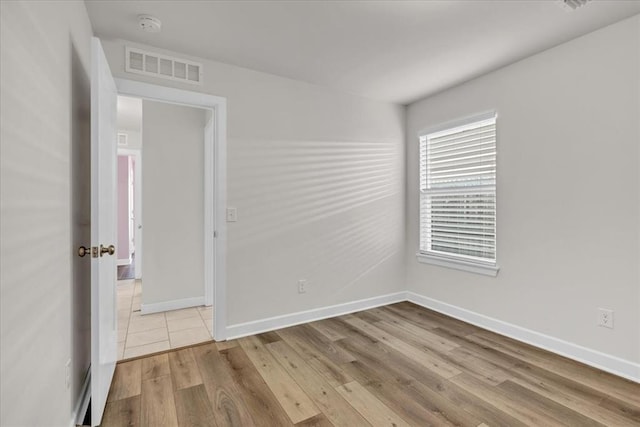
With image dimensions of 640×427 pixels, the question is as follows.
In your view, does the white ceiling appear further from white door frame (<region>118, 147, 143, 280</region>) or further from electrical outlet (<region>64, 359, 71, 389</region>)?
white door frame (<region>118, 147, 143, 280</region>)

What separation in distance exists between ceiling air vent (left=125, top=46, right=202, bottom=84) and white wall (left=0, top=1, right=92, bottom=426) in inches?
23.5

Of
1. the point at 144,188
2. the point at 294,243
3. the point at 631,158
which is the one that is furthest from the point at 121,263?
the point at 631,158

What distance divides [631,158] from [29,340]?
3362mm

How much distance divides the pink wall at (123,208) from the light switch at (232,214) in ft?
16.0

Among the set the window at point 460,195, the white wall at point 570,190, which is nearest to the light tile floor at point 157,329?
the window at point 460,195

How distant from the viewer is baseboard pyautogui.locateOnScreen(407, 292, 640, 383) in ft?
7.12

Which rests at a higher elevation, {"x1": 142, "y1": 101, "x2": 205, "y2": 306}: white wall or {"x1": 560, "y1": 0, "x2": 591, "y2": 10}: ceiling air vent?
{"x1": 560, "y1": 0, "x2": 591, "y2": 10}: ceiling air vent

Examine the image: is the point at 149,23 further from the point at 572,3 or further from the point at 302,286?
the point at 572,3

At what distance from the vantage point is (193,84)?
2.69 meters

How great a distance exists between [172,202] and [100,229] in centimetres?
213

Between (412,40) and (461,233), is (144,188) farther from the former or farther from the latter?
(461,233)

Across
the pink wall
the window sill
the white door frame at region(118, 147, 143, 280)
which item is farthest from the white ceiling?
the pink wall

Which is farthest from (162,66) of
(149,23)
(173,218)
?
(173,218)

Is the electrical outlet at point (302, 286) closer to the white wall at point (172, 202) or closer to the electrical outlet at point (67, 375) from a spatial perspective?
the white wall at point (172, 202)
